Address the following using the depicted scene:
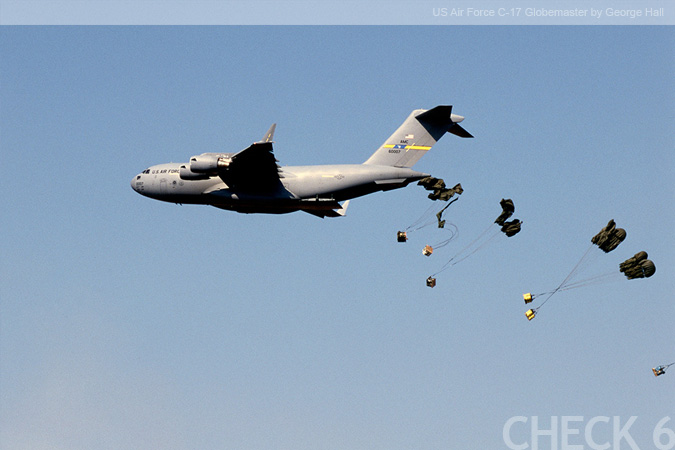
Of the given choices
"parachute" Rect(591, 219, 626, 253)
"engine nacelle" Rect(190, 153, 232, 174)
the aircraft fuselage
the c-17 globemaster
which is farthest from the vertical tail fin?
"parachute" Rect(591, 219, 626, 253)

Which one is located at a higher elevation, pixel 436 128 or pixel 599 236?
pixel 436 128

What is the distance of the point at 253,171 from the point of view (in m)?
25.8

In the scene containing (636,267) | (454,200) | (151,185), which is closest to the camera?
(636,267)

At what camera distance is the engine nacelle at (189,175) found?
26.1 m

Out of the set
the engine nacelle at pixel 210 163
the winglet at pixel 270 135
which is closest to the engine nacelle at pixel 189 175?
the engine nacelle at pixel 210 163

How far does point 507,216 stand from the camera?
85.9 ft

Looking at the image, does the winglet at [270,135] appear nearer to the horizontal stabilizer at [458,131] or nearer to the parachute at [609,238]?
the horizontal stabilizer at [458,131]

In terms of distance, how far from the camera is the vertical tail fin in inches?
1053

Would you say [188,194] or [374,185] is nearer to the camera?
[374,185]

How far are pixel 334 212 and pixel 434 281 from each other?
4905 mm

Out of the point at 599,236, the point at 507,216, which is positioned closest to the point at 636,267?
the point at 599,236

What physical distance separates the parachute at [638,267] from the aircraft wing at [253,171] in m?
11.4

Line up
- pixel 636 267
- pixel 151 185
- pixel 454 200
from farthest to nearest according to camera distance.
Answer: pixel 151 185, pixel 454 200, pixel 636 267

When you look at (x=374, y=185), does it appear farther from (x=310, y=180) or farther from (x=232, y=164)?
(x=232, y=164)
